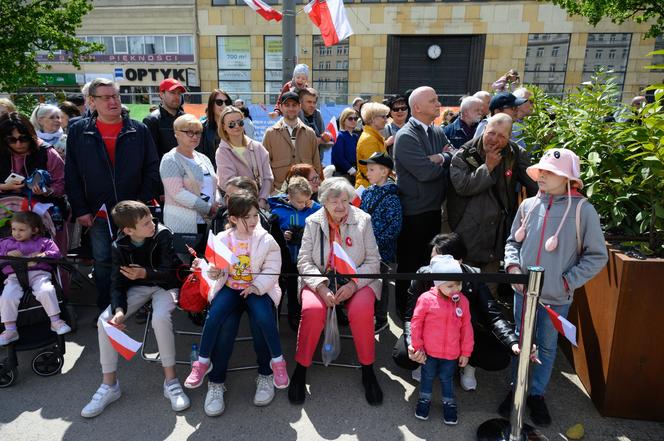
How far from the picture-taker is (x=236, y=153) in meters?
4.45

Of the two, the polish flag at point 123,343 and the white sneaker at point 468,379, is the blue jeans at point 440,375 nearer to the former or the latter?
the white sneaker at point 468,379

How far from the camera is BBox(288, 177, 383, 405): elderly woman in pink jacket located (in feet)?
11.0

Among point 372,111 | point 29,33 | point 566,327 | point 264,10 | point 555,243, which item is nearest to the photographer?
point 566,327

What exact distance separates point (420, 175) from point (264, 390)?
2.21 m

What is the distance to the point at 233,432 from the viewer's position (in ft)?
9.65

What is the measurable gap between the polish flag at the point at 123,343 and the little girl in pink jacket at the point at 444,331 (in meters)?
1.85

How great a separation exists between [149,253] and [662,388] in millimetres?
3698

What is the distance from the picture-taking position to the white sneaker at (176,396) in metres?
3.14

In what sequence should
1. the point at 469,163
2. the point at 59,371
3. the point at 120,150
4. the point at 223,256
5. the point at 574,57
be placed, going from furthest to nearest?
the point at 574,57, the point at 120,150, the point at 469,163, the point at 59,371, the point at 223,256

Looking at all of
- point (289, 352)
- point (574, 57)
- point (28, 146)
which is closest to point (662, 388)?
point (289, 352)

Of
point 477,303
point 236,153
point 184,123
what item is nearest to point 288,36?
point 236,153

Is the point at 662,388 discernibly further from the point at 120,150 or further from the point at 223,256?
the point at 120,150

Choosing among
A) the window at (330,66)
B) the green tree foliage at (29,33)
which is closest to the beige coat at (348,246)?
the green tree foliage at (29,33)

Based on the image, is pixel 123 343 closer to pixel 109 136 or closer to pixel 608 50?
pixel 109 136
